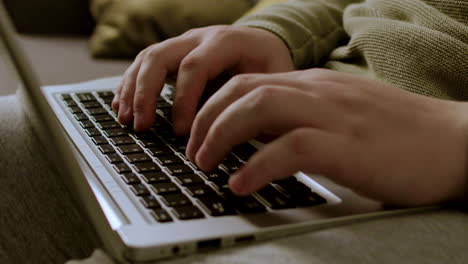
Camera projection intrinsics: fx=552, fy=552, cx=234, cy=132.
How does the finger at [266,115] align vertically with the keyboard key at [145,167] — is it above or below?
above

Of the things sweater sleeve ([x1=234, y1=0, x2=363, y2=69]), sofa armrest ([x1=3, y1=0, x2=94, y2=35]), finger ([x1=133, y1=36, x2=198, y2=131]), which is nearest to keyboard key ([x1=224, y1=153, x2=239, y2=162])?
finger ([x1=133, y1=36, x2=198, y2=131])

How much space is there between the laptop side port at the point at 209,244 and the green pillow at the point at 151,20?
112cm

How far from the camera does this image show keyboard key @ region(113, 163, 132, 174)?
1.56 ft

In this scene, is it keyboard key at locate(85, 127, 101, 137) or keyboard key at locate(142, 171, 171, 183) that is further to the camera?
keyboard key at locate(85, 127, 101, 137)

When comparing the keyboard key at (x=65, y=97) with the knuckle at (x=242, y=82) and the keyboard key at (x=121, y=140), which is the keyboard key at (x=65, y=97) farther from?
the knuckle at (x=242, y=82)

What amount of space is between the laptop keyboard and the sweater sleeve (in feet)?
0.59

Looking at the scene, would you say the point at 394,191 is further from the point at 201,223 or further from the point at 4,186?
the point at 4,186

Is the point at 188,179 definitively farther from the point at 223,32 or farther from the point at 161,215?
the point at 223,32

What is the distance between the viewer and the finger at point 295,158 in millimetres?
383

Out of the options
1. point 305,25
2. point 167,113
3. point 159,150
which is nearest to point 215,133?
point 159,150

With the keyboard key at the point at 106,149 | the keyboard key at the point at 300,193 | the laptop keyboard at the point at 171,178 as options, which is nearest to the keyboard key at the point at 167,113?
the laptop keyboard at the point at 171,178

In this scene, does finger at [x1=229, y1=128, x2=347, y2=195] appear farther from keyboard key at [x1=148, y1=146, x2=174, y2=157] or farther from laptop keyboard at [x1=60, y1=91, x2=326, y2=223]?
keyboard key at [x1=148, y1=146, x2=174, y2=157]

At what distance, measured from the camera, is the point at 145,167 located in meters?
0.49

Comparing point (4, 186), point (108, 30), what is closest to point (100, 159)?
point (4, 186)
